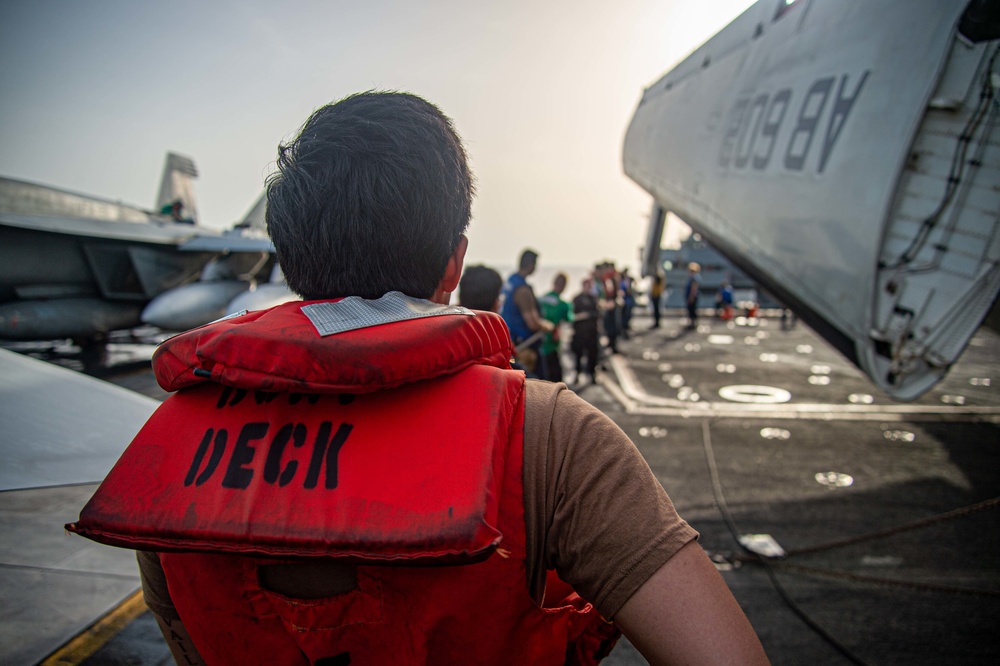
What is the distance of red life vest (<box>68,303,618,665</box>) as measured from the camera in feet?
2.46

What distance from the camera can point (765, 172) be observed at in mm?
5188

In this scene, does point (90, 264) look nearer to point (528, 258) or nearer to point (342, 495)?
point (528, 258)

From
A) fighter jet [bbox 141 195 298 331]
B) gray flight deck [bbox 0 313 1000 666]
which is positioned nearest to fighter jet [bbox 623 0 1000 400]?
gray flight deck [bbox 0 313 1000 666]

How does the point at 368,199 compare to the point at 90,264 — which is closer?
the point at 368,199

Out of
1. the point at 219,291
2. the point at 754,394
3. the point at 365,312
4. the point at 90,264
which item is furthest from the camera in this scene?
the point at 219,291

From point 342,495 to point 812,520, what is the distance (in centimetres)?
483

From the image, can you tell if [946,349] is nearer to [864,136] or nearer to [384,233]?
[864,136]

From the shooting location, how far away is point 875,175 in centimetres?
381

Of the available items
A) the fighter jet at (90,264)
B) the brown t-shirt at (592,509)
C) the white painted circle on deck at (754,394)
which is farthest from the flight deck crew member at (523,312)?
the fighter jet at (90,264)

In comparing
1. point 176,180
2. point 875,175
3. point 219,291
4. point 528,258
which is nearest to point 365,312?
point 875,175

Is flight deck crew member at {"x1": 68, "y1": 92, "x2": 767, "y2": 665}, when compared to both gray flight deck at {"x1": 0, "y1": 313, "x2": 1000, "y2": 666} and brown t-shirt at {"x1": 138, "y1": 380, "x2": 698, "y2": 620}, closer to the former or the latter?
brown t-shirt at {"x1": 138, "y1": 380, "x2": 698, "y2": 620}

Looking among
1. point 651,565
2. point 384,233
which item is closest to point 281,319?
point 384,233

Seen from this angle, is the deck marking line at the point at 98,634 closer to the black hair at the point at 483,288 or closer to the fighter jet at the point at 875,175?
the black hair at the point at 483,288

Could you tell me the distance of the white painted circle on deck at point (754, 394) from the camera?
840 centimetres
